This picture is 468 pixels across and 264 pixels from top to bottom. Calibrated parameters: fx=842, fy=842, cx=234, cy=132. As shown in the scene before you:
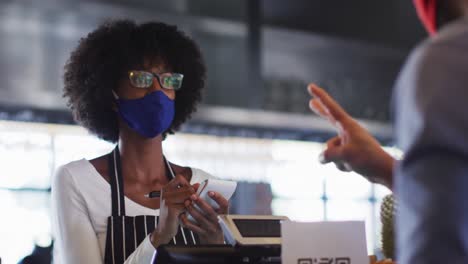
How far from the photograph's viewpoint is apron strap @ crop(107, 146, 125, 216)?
2.35 metres

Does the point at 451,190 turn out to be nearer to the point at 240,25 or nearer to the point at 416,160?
the point at 416,160

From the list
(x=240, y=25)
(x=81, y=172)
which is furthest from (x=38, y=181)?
(x=81, y=172)

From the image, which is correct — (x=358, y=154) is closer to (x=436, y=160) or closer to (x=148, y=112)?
(x=436, y=160)

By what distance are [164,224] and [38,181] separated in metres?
4.81

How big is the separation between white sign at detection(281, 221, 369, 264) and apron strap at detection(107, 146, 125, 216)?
819 millimetres

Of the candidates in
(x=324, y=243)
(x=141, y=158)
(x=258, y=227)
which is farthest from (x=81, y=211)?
(x=324, y=243)

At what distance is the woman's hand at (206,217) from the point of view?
79.8 inches

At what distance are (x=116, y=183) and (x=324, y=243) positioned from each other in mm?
895

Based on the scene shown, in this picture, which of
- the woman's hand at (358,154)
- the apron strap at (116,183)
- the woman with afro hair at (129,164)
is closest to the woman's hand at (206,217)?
the woman with afro hair at (129,164)

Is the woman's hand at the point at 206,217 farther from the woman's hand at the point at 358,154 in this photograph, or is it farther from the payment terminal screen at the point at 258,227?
the woman's hand at the point at 358,154

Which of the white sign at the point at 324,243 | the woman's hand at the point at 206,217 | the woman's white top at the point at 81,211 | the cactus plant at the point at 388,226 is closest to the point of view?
the white sign at the point at 324,243

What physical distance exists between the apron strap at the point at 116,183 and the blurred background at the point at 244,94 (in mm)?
4082

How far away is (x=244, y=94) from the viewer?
7.47 metres

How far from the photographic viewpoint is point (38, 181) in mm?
6695
